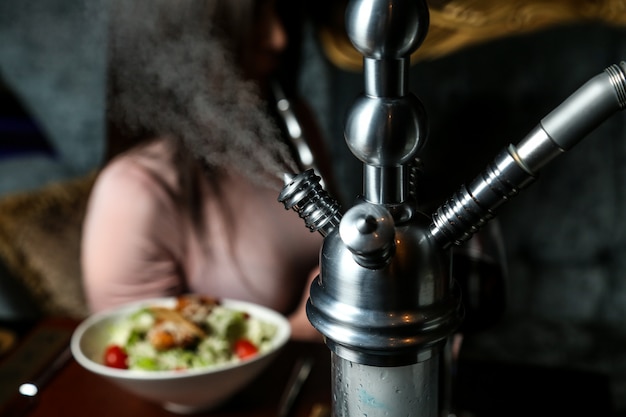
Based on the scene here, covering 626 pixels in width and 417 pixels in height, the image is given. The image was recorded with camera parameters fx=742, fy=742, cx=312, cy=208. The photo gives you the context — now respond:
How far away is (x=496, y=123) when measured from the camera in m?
1.92

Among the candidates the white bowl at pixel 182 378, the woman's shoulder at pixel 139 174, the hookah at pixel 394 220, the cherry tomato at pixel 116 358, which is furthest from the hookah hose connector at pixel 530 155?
the woman's shoulder at pixel 139 174

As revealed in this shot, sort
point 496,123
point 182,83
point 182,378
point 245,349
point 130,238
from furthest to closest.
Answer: point 496,123
point 182,83
point 130,238
point 245,349
point 182,378

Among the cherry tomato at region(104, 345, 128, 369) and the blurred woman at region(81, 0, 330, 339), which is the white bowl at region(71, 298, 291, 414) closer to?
the cherry tomato at region(104, 345, 128, 369)

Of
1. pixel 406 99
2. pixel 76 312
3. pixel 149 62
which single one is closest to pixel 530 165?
pixel 406 99

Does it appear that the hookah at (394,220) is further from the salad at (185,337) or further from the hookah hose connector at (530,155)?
the salad at (185,337)

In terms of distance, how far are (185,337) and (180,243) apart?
0.61 meters

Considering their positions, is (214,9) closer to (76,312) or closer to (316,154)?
(316,154)

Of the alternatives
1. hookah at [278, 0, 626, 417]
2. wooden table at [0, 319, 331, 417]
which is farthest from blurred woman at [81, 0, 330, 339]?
hookah at [278, 0, 626, 417]

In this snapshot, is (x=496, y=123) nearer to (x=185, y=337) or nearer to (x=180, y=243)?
(x=180, y=243)

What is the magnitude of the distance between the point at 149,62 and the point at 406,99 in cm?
127

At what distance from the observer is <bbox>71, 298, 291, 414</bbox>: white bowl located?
0.84 meters

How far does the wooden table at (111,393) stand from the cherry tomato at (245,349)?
5 cm

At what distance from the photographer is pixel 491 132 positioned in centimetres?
192

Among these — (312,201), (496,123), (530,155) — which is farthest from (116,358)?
(496,123)
